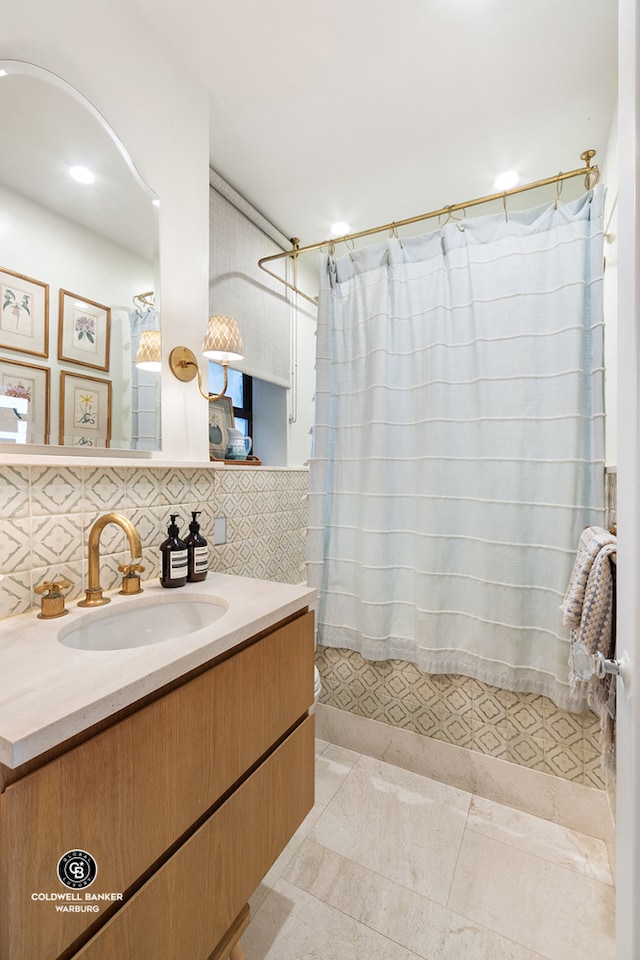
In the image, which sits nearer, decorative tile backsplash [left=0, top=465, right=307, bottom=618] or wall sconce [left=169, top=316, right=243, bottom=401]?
decorative tile backsplash [left=0, top=465, right=307, bottom=618]

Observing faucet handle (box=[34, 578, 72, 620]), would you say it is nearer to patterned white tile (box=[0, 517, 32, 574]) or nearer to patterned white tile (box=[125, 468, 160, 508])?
patterned white tile (box=[0, 517, 32, 574])

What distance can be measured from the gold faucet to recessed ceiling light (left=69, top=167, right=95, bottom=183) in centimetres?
89

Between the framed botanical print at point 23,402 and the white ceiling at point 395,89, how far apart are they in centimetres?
118

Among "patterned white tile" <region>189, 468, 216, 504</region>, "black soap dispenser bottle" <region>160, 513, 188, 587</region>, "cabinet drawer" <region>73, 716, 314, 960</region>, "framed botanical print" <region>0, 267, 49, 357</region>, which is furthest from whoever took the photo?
"patterned white tile" <region>189, 468, 216, 504</region>

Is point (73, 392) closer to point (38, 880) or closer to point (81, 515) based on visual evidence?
point (81, 515)

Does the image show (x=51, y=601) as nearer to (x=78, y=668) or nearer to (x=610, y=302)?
(x=78, y=668)

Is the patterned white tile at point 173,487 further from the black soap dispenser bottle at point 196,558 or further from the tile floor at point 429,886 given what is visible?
the tile floor at point 429,886

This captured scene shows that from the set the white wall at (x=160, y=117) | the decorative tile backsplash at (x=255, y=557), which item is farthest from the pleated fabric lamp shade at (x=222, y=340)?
the decorative tile backsplash at (x=255, y=557)

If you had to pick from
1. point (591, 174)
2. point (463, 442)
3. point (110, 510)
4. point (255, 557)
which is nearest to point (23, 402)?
point (110, 510)

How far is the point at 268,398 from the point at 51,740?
211cm

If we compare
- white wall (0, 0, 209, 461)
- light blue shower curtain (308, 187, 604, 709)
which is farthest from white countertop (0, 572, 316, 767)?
light blue shower curtain (308, 187, 604, 709)

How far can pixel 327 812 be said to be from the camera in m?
1.59

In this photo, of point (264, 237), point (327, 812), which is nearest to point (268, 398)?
point (264, 237)

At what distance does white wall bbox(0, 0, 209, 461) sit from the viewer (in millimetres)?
1085
